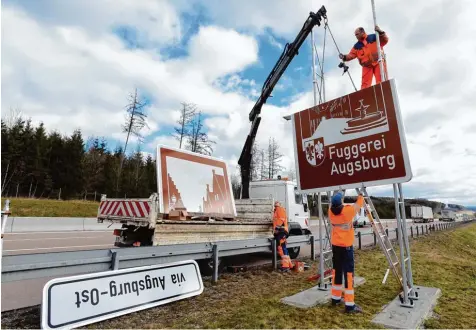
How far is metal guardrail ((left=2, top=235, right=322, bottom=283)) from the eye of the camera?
375 centimetres

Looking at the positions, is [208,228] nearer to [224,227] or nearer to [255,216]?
[224,227]

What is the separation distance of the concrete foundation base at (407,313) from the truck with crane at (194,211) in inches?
153

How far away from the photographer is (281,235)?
329 inches

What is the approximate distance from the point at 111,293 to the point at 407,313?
422 cm

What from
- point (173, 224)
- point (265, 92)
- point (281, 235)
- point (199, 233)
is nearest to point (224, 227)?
point (199, 233)

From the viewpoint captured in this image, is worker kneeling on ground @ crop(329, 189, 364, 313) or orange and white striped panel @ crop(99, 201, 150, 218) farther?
orange and white striped panel @ crop(99, 201, 150, 218)

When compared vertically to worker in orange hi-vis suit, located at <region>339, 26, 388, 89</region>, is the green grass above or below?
below

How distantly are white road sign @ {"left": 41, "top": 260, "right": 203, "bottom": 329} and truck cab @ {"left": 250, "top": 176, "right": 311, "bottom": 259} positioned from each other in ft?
21.3

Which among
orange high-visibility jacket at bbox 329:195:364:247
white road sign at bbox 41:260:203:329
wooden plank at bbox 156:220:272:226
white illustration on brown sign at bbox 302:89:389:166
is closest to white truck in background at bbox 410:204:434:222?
wooden plank at bbox 156:220:272:226

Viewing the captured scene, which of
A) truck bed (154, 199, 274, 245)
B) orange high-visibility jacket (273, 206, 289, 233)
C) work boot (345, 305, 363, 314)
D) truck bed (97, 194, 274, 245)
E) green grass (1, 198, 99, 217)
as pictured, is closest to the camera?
work boot (345, 305, 363, 314)

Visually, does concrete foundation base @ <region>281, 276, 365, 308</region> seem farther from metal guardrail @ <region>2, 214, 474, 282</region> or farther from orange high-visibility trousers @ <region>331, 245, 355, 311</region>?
metal guardrail @ <region>2, 214, 474, 282</region>

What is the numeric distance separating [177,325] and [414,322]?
10.4 feet

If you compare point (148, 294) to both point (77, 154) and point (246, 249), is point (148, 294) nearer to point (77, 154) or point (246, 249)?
point (246, 249)

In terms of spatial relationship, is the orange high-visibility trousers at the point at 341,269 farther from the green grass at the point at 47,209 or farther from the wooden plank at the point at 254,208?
the green grass at the point at 47,209
